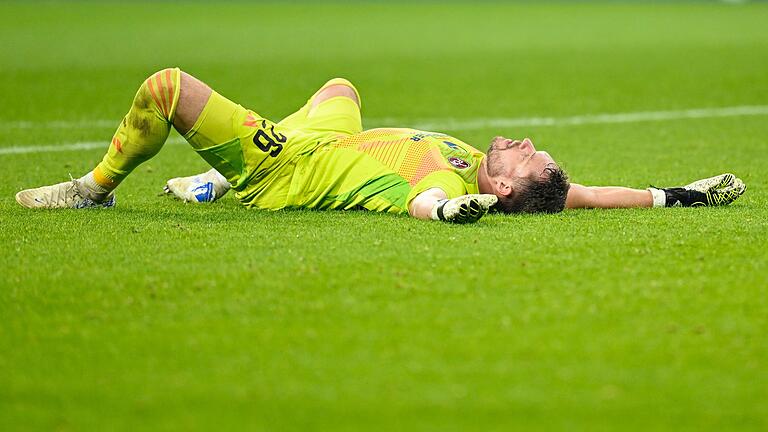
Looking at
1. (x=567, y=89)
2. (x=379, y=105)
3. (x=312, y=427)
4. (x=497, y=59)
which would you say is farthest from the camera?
(x=497, y=59)

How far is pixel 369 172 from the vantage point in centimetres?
690

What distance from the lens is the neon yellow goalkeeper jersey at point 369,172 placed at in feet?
22.1

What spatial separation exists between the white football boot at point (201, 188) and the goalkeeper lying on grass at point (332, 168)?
372 mm

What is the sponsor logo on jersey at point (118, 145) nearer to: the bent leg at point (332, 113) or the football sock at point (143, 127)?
the football sock at point (143, 127)

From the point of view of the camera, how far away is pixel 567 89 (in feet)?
52.1

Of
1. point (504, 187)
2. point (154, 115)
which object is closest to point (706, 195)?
point (504, 187)

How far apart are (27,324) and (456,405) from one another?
70.8 inches

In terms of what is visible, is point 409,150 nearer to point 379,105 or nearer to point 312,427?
point 312,427

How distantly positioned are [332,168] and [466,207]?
1.08m

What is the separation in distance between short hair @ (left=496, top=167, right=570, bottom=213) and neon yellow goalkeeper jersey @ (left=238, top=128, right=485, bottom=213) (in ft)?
0.78

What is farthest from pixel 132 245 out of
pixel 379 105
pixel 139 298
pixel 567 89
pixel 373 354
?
pixel 567 89

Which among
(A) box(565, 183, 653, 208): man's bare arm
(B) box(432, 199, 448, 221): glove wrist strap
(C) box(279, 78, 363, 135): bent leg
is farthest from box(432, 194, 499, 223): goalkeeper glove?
(C) box(279, 78, 363, 135): bent leg

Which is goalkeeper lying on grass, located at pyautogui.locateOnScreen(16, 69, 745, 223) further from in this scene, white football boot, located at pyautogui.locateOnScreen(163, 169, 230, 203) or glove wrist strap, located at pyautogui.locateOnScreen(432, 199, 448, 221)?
white football boot, located at pyautogui.locateOnScreen(163, 169, 230, 203)

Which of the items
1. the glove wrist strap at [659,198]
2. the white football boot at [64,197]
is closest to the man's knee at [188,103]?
the white football boot at [64,197]
